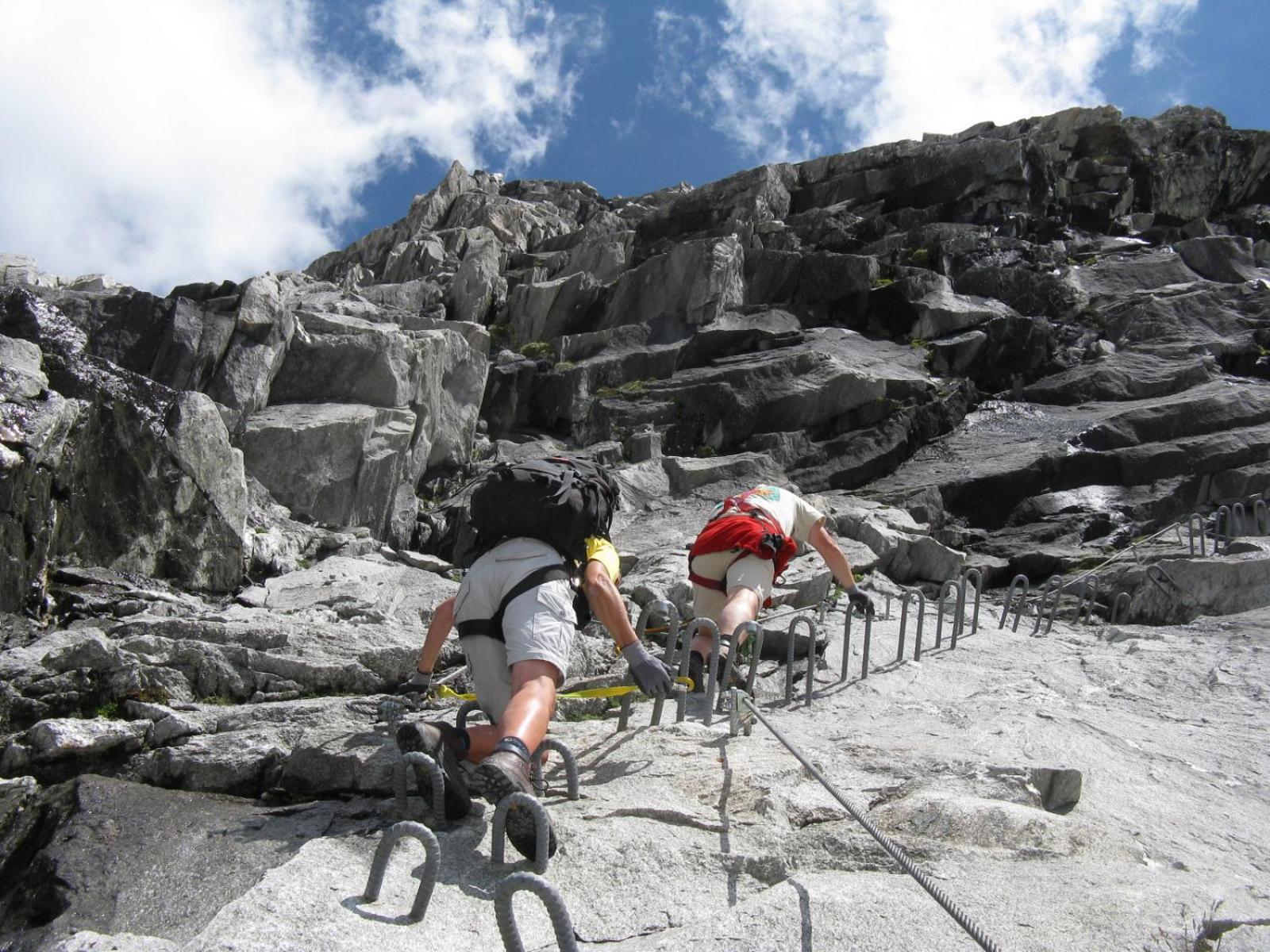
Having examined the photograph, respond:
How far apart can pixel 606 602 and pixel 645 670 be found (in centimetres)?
42

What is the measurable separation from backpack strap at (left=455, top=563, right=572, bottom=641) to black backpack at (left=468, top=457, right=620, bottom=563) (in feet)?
0.68

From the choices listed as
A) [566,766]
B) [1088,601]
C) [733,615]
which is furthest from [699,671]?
[1088,601]

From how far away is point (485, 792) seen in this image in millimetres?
4262

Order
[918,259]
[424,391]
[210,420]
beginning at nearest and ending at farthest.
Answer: [210,420] < [424,391] < [918,259]

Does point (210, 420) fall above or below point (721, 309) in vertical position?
below

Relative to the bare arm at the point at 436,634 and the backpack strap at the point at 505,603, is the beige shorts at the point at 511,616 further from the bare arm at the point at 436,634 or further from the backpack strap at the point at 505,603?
the bare arm at the point at 436,634

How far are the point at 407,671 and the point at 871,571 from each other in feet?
27.7

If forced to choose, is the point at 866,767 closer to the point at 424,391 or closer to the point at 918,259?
the point at 424,391

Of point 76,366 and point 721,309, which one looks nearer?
point 76,366

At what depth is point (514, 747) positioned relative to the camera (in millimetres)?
4441

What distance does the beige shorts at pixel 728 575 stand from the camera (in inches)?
311

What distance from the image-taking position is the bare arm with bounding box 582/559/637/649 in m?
5.39

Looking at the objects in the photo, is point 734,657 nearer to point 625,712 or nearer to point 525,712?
point 625,712

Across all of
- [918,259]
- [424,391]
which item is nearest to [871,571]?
[424,391]
